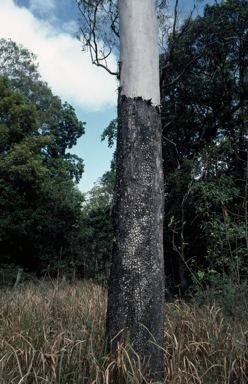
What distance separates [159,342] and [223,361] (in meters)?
0.64

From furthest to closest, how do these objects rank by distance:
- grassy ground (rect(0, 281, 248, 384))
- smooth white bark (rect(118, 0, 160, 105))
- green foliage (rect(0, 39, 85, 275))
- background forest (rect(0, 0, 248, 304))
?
green foliage (rect(0, 39, 85, 275))
background forest (rect(0, 0, 248, 304))
smooth white bark (rect(118, 0, 160, 105))
grassy ground (rect(0, 281, 248, 384))

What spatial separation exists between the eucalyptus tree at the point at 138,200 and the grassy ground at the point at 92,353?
0.17m

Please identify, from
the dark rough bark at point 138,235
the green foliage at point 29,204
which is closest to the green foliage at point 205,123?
the green foliage at point 29,204

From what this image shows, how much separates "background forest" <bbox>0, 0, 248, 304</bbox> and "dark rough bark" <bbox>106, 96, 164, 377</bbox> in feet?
13.3

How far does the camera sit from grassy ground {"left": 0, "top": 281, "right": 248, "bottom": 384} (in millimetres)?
1679

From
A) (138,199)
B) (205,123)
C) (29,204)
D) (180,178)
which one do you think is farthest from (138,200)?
(29,204)

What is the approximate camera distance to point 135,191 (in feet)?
6.40

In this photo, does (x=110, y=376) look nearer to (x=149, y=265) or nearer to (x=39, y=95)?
(x=149, y=265)

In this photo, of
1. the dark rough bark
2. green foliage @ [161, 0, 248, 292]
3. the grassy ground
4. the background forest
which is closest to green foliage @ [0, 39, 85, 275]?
the background forest

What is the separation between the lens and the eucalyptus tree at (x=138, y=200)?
181 cm

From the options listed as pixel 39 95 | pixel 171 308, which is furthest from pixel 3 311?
pixel 39 95

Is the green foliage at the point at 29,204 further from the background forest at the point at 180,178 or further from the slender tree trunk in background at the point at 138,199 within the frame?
the slender tree trunk in background at the point at 138,199

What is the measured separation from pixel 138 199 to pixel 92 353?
1.06 meters

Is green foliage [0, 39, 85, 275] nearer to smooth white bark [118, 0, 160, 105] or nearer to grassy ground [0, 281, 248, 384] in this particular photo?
grassy ground [0, 281, 248, 384]
